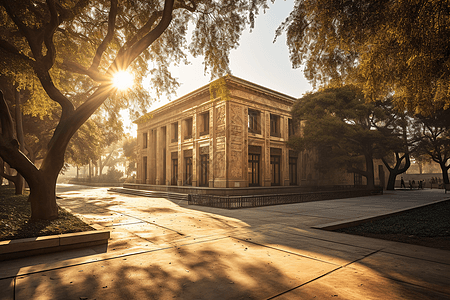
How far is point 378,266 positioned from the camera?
488cm

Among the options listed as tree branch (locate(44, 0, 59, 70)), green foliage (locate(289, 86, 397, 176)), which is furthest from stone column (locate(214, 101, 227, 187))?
tree branch (locate(44, 0, 59, 70))

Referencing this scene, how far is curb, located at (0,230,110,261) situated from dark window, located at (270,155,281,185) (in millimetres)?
26157

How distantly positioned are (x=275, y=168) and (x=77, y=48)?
82.4ft

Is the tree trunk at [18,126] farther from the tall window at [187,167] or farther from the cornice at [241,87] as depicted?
the tall window at [187,167]

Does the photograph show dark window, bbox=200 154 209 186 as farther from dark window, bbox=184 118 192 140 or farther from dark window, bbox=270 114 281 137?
dark window, bbox=270 114 281 137

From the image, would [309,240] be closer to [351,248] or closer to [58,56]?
[351,248]

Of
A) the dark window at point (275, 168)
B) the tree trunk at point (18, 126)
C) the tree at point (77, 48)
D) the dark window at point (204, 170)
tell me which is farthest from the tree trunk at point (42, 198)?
the dark window at point (275, 168)

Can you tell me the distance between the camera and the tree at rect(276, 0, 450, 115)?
6.34 meters

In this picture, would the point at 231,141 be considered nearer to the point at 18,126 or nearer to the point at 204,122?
the point at 204,122

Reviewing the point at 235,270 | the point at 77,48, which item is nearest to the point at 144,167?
the point at 77,48

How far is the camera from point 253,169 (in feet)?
96.3

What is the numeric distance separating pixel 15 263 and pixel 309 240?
655cm

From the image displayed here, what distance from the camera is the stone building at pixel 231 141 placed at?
2694 centimetres

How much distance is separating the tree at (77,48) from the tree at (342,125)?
55.8ft
